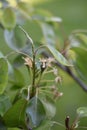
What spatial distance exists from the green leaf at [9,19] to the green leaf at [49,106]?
285 mm

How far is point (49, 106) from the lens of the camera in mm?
856

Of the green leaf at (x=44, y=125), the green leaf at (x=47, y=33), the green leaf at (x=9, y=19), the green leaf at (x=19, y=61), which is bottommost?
the green leaf at (x=47, y=33)

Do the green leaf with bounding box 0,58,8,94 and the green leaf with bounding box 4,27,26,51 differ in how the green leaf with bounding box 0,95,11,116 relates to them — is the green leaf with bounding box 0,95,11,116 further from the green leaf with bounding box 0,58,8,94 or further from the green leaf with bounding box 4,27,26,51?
the green leaf with bounding box 4,27,26,51

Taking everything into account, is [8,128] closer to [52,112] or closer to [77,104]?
[52,112]

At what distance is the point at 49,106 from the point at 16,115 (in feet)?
0.30

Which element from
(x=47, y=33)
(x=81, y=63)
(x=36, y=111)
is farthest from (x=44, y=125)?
(x=47, y=33)

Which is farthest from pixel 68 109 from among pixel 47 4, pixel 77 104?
pixel 47 4

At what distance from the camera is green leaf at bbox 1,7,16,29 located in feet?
3.50

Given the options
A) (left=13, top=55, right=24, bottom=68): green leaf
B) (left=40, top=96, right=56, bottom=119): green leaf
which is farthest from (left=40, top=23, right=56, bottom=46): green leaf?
A: (left=40, top=96, right=56, bottom=119): green leaf

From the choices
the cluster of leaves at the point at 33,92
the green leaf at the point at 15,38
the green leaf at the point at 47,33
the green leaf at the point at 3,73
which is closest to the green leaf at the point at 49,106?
the cluster of leaves at the point at 33,92

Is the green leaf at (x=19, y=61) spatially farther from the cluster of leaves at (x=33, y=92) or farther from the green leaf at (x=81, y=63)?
the green leaf at (x=81, y=63)

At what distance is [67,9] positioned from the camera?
13.2ft

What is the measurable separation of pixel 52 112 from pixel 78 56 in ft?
0.56

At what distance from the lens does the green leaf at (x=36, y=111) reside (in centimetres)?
79
